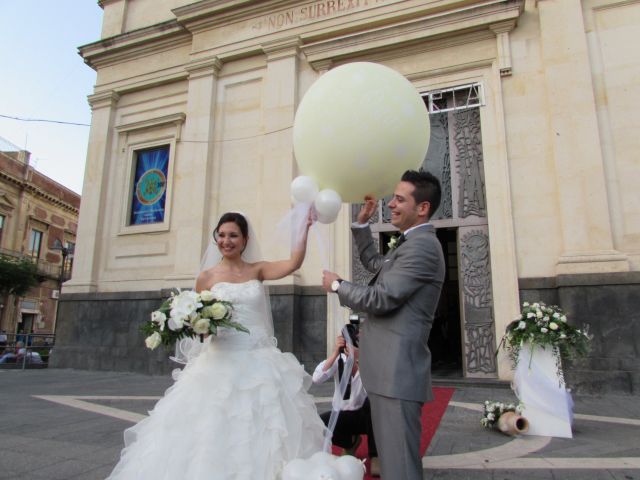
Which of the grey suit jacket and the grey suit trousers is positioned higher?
the grey suit jacket

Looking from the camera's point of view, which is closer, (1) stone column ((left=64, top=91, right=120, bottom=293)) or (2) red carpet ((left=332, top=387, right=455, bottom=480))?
(2) red carpet ((left=332, top=387, right=455, bottom=480))

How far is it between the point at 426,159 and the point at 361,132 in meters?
7.32

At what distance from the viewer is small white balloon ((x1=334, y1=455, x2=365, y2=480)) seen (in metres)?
2.39

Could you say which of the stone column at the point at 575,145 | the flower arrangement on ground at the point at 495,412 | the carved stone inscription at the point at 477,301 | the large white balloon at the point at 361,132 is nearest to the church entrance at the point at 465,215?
the carved stone inscription at the point at 477,301

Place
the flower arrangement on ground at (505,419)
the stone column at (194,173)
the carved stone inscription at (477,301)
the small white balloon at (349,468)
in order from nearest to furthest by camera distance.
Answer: the small white balloon at (349,468), the flower arrangement on ground at (505,419), the carved stone inscription at (477,301), the stone column at (194,173)

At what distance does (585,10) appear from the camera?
8664 millimetres

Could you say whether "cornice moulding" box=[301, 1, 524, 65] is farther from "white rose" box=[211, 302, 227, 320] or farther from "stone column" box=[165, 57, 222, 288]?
"white rose" box=[211, 302, 227, 320]

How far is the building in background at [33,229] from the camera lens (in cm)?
3209

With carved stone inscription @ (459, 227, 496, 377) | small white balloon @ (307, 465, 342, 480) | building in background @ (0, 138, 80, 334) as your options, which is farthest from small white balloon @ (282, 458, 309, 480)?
building in background @ (0, 138, 80, 334)

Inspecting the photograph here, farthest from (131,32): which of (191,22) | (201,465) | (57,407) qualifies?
(201,465)

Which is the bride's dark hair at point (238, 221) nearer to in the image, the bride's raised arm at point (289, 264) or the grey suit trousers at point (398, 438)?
the bride's raised arm at point (289, 264)

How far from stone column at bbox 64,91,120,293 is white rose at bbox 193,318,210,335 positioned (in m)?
10.4

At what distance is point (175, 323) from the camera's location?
2717mm

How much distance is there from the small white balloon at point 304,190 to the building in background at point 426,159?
6.34 m
